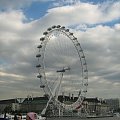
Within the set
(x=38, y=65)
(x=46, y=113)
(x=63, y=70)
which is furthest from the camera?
(x=46, y=113)

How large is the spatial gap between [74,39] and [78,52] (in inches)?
138

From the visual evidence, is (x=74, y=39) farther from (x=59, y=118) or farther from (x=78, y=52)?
(x=59, y=118)

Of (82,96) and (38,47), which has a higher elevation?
(38,47)

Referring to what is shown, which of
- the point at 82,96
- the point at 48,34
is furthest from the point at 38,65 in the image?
the point at 82,96

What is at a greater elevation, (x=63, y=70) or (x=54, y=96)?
(x=63, y=70)

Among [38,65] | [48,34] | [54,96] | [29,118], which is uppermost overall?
[48,34]

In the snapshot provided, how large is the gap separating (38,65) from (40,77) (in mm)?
2773

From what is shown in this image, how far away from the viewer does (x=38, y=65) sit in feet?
265

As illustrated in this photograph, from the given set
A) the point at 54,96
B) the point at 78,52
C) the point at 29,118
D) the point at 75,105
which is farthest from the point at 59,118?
the point at 29,118

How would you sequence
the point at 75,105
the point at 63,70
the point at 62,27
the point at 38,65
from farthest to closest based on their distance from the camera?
1. the point at 75,105
2. the point at 63,70
3. the point at 62,27
4. the point at 38,65

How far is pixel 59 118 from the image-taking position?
106 metres

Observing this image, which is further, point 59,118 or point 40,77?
point 59,118

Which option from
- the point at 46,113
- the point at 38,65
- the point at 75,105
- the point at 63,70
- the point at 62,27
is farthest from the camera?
the point at 46,113

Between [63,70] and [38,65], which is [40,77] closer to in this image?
[38,65]
